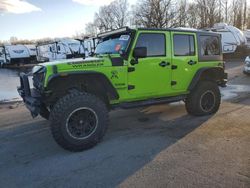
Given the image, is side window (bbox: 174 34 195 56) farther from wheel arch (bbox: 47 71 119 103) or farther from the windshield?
wheel arch (bbox: 47 71 119 103)

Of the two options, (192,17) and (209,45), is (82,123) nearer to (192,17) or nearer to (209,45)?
(209,45)

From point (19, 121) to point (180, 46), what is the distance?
4385 mm

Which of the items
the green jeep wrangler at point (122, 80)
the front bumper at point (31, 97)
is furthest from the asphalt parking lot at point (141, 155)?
the front bumper at point (31, 97)

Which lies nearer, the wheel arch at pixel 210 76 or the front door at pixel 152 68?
the front door at pixel 152 68

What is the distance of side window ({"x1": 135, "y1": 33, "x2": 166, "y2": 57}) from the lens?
19.2 feet

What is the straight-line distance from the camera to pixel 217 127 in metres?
6.16

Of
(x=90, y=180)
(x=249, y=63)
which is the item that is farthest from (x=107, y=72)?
(x=249, y=63)

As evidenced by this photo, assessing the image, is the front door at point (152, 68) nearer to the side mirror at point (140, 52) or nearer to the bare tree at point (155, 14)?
the side mirror at point (140, 52)

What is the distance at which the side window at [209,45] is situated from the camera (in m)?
6.98

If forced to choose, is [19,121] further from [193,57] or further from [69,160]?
[193,57]

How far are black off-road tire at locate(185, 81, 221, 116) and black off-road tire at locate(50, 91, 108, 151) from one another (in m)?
2.60

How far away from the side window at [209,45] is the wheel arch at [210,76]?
397 mm

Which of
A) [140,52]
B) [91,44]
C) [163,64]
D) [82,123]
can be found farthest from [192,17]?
[82,123]

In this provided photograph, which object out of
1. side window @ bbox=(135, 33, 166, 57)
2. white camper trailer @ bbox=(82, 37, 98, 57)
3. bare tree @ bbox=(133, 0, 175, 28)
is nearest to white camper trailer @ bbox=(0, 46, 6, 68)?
white camper trailer @ bbox=(82, 37, 98, 57)
